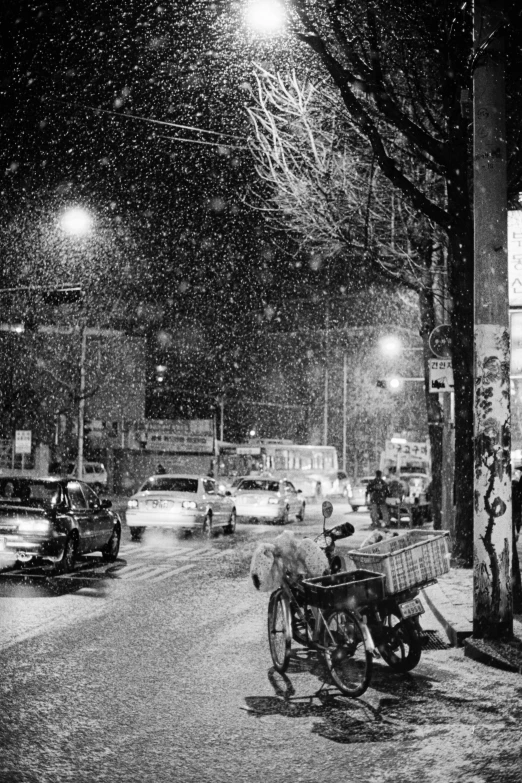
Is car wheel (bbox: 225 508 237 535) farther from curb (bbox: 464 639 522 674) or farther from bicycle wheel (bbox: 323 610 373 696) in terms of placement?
bicycle wheel (bbox: 323 610 373 696)

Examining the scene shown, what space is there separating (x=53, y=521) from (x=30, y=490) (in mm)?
1285

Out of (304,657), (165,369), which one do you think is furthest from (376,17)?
(165,369)

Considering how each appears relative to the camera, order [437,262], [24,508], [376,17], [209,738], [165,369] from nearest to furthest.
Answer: [209,738] → [376,17] → [24,508] → [437,262] → [165,369]

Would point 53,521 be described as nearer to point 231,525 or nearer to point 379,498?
point 231,525

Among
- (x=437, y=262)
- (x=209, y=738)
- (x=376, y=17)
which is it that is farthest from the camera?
(x=437, y=262)

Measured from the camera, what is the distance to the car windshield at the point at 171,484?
21.6 m

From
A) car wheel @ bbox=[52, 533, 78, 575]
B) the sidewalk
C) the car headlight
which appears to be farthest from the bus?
the sidewalk

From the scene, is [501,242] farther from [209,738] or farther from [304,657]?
[209,738]

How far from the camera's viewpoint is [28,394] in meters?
55.2

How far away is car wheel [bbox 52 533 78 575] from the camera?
1386 centimetres

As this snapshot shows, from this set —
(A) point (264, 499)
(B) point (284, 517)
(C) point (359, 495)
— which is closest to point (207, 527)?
(A) point (264, 499)

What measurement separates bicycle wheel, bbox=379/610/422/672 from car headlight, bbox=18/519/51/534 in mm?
7203

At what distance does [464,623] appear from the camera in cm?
932

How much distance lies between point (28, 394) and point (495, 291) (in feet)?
163
